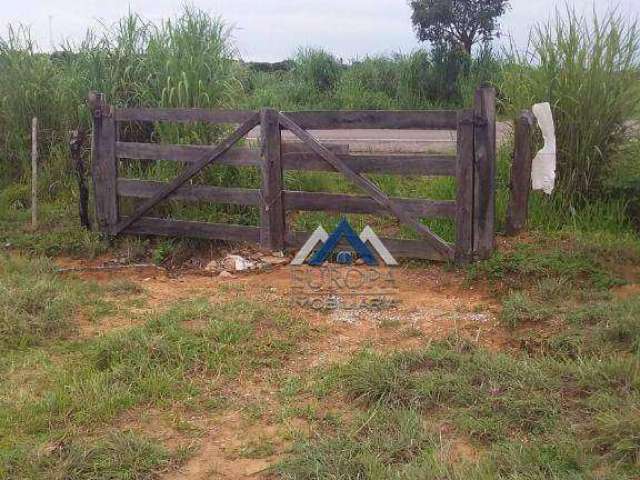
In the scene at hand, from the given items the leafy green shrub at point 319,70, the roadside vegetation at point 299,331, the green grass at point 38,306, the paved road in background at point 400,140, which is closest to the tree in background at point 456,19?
the leafy green shrub at point 319,70

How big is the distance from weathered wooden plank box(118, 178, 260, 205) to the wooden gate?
11 millimetres

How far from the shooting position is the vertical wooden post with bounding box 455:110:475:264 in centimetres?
655

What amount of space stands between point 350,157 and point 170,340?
2.70 m

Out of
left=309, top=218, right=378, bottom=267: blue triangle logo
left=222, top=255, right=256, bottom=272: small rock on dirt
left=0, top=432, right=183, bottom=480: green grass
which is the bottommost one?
left=0, top=432, right=183, bottom=480: green grass

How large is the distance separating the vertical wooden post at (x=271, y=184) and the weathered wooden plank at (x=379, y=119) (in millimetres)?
207

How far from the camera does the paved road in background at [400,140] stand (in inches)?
370

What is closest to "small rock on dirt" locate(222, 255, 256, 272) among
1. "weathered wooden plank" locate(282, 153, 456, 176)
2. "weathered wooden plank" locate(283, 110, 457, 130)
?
"weathered wooden plank" locate(282, 153, 456, 176)

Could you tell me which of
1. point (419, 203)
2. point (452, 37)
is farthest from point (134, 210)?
point (452, 37)

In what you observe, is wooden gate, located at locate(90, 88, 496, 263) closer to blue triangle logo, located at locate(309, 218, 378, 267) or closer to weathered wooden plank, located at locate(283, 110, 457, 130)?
weathered wooden plank, located at locate(283, 110, 457, 130)

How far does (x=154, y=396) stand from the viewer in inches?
177

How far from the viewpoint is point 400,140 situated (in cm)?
1219

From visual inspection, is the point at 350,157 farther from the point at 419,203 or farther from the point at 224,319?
the point at 224,319

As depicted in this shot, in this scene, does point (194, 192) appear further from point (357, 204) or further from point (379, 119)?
point (379, 119)

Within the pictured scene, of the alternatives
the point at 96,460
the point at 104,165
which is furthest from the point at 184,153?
the point at 96,460
